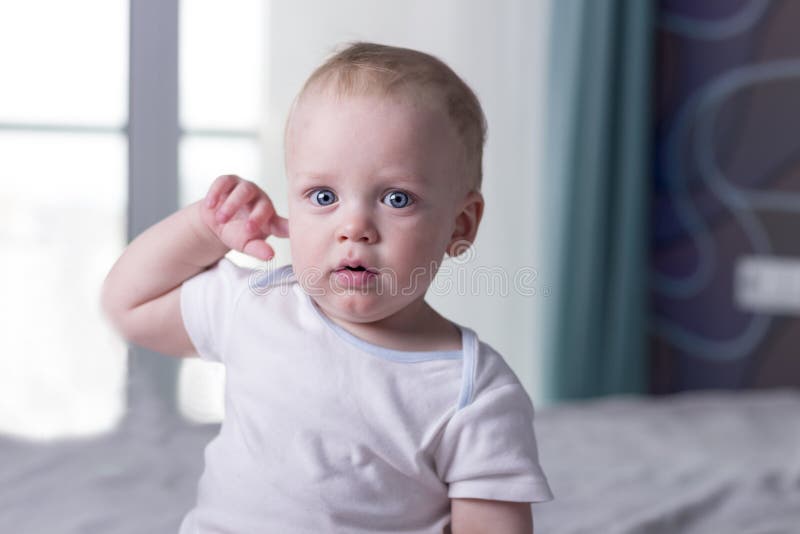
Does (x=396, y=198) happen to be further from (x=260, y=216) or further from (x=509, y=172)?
(x=509, y=172)

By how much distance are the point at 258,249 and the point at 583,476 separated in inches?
36.3

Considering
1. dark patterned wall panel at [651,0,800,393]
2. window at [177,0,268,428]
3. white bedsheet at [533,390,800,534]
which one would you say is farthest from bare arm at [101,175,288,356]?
dark patterned wall panel at [651,0,800,393]

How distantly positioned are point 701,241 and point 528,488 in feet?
6.99

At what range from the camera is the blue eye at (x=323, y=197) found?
37.8 inches

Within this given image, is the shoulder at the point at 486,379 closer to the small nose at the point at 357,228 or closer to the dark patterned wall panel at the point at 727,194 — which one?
the small nose at the point at 357,228

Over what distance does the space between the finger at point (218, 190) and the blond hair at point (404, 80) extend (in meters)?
0.12

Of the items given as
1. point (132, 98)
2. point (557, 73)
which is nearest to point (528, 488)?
point (132, 98)

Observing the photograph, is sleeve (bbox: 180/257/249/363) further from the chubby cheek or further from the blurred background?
the blurred background

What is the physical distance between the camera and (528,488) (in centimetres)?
97

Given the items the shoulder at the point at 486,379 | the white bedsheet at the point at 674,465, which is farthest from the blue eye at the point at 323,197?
the white bedsheet at the point at 674,465

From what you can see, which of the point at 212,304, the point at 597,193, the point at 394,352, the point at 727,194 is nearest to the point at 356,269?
the point at 394,352

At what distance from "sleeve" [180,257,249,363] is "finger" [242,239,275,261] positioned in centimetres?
6

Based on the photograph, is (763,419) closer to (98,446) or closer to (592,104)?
(592,104)

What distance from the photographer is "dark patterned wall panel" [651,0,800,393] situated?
283cm
